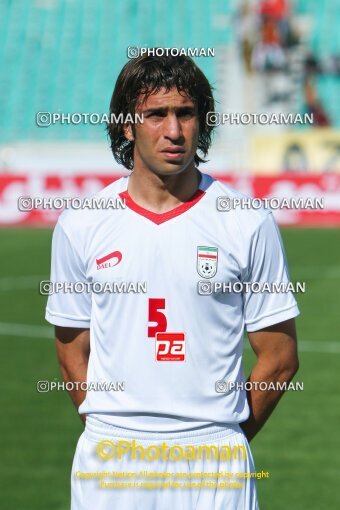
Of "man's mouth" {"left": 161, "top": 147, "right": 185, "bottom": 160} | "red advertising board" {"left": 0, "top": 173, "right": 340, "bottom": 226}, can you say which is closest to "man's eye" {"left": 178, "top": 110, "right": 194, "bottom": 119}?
"man's mouth" {"left": 161, "top": 147, "right": 185, "bottom": 160}

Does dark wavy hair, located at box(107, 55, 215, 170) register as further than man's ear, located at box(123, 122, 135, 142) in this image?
No

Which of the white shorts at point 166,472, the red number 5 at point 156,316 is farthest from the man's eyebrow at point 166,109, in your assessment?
the white shorts at point 166,472

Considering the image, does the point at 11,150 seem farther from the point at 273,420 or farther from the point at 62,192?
the point at 273,420

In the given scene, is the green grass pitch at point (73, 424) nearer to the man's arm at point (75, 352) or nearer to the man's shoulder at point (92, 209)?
the man's arm at point (75, 352)

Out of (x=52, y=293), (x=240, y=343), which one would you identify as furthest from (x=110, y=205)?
(x=240, y=343)

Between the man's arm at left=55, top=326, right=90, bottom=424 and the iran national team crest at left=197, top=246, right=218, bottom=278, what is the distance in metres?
0.56

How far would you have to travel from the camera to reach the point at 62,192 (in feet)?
69.7

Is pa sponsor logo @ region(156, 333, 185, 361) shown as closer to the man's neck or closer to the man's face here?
the man's neck

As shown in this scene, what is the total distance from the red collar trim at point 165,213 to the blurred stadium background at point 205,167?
114 centimetres

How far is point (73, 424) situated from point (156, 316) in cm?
510

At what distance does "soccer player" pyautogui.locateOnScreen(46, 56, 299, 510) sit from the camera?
3203 millimetres

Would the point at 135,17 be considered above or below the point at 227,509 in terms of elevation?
above

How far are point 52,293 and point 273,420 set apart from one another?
5.12m

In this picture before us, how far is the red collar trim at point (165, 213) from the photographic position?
3285 millimetres
